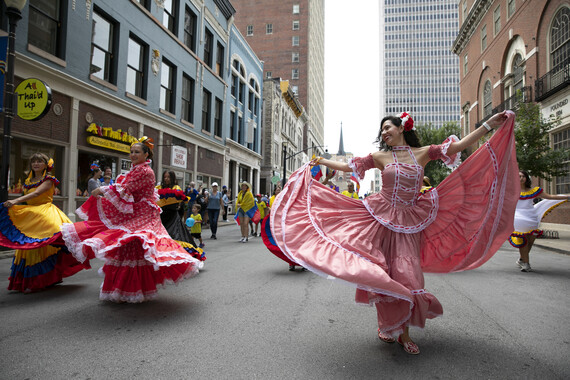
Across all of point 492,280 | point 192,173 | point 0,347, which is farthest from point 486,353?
point 192,173

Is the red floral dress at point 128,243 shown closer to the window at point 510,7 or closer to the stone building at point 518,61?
the stone building at point 518,61

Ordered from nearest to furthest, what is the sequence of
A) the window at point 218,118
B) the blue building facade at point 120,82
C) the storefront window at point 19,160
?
1. the storefront window at point 19,160
2. the blue building facade at point 120,82
3. the window at point 218,118

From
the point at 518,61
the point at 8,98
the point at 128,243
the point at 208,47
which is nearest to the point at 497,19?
the point at 518,61

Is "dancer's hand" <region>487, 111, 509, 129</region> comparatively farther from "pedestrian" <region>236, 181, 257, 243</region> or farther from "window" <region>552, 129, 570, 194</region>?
"window" <region>552, 129, 570, 194</region>

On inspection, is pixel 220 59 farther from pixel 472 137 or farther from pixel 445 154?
pixel 472 137

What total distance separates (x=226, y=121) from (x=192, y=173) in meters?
6.36

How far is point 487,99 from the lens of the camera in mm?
27859

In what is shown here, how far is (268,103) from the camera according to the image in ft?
133

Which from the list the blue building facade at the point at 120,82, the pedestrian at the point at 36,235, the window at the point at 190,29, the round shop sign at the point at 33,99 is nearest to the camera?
the pedestrian at the point at 36,235

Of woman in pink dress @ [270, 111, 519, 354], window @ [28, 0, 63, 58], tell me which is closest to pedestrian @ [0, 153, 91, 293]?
woman in pink dress @ [270, 111, 519, 354]

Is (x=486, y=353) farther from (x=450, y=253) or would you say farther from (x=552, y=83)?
(x=552, y=83)

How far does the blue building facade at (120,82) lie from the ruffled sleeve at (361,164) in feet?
34.3

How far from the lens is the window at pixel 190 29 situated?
2039 cm

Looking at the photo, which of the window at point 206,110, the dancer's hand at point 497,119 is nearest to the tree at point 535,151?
the dancer's hand at point 497,119
